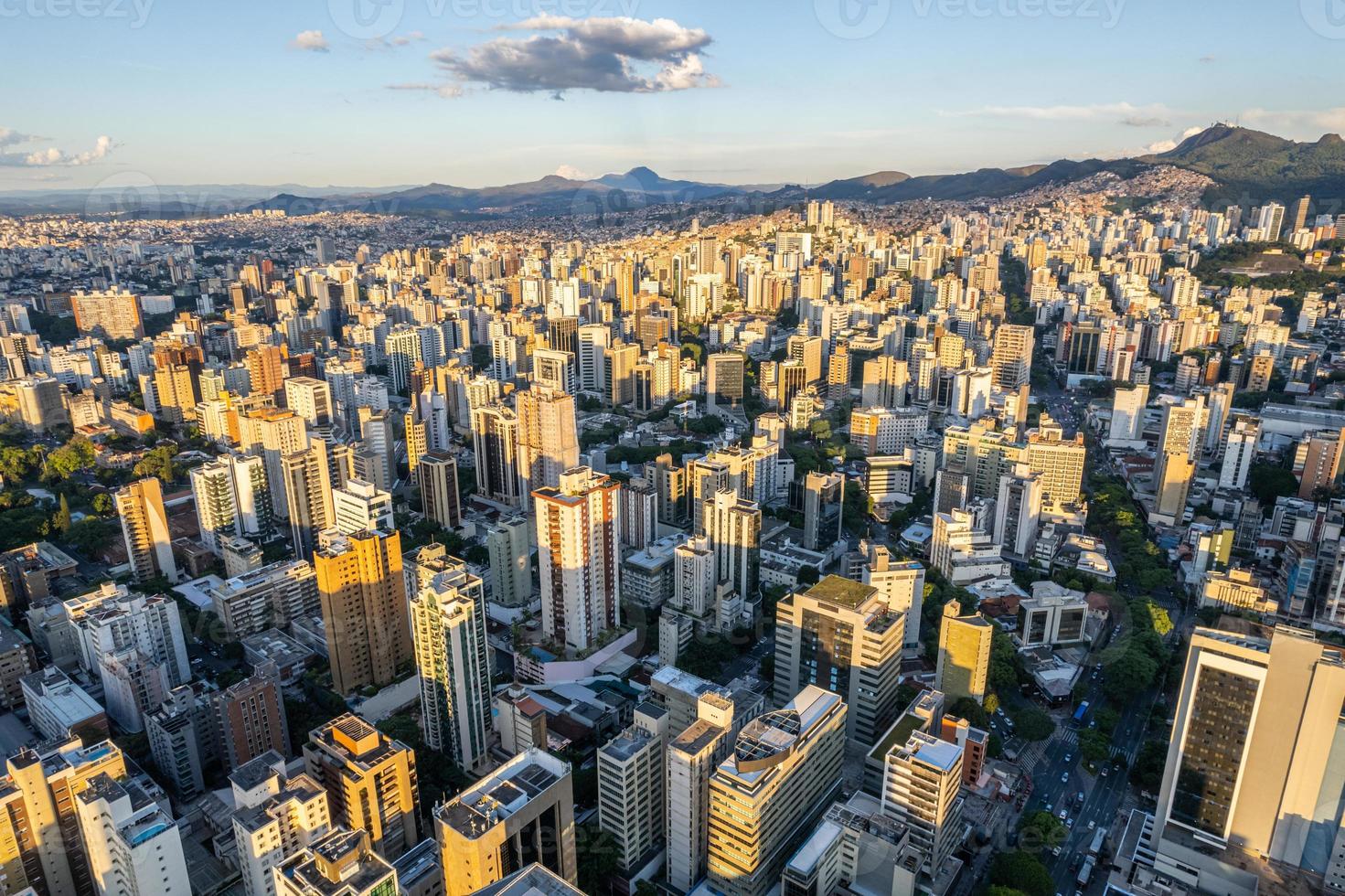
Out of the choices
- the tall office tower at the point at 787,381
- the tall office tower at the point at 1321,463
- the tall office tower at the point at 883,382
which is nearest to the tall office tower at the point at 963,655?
the tall office tower at the point at 1321,463

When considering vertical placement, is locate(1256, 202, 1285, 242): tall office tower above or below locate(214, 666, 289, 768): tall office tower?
above

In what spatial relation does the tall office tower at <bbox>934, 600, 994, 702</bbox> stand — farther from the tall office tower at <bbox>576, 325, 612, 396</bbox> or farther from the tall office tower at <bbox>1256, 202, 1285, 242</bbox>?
the tall office tower at <bbox>1256, 202, 1285, 242</bbox>

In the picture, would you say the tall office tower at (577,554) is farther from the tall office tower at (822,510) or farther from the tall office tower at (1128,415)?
the tall office tower at (1128,415)

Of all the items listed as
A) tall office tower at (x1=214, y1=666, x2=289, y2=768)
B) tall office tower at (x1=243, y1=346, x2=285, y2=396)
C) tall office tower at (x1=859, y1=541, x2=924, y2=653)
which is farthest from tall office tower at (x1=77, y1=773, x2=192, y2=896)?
tall office tower at (x1=243, y1=346, x2=285, y2=396)

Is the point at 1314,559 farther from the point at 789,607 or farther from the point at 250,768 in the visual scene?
the point at 250,768

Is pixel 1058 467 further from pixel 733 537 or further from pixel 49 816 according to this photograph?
pixel 49 816

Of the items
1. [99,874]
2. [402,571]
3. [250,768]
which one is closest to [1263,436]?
[402,571]
